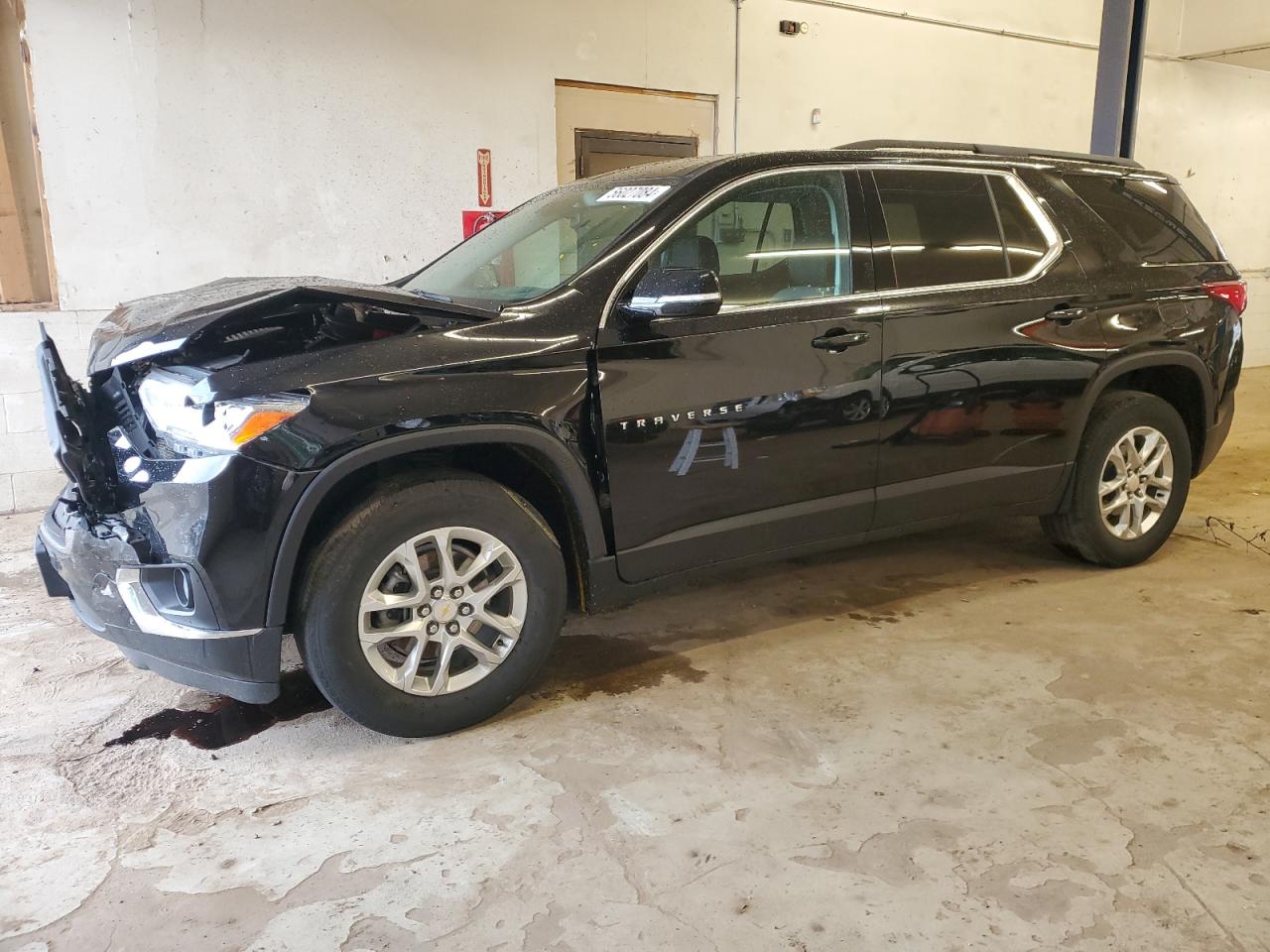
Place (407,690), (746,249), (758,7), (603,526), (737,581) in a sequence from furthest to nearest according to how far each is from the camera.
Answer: (758,7)
(737,581)
(746,249)
(603,526)
(407,690)

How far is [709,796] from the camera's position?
8.21 feet

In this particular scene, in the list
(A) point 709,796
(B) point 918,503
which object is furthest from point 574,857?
(B) point 918,503

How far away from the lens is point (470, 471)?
9.25 ft

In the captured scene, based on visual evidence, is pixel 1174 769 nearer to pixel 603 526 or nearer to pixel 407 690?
pixel 603 526

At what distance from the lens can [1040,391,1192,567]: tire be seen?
390 centimetres

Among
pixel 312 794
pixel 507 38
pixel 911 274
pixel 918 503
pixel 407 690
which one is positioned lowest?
pixel 312 794

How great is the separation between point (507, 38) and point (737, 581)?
13.6 ft

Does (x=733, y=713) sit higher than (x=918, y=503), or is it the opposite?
(x=918, y=503)

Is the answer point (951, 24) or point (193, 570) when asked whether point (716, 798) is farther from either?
Result: point (951, 24)

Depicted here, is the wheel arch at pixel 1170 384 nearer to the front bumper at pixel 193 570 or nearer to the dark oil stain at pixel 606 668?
the dark oil stain at pixel 606 668

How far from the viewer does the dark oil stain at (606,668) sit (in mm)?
3143

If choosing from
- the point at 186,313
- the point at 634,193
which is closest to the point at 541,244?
the point at 634,193

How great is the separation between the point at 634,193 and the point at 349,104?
3.37m

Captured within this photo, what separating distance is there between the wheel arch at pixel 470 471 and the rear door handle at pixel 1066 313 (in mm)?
2010
